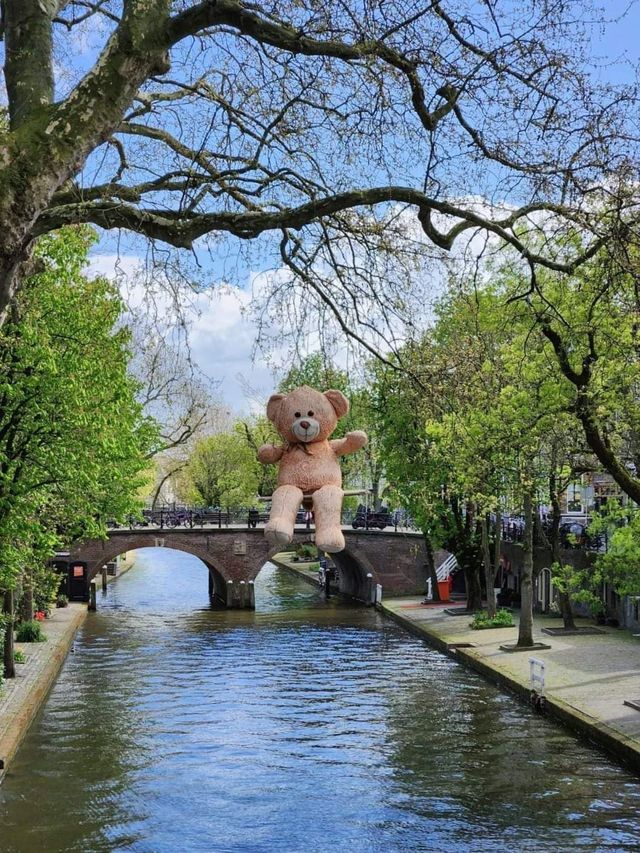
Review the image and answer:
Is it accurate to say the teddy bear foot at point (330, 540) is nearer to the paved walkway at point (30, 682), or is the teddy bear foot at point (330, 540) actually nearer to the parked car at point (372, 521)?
the paved walkway at point (30, 682)

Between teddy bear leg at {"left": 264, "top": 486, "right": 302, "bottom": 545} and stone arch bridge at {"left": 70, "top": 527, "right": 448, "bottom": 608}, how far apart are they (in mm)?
42805

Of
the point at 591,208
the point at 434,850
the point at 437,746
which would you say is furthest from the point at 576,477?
the point at 591,208

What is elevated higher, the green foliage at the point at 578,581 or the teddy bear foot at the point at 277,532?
the teddy bear foot at the point at 277,532

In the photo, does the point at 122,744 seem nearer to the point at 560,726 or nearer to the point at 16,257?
the point at 560,726

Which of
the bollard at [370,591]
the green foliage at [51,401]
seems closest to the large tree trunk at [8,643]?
the green foliage at [51,401]

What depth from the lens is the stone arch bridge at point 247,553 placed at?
160 feet

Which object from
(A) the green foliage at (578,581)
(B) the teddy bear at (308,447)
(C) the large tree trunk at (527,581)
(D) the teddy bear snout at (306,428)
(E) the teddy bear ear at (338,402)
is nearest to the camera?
(B) the teddy bear at (308,447)

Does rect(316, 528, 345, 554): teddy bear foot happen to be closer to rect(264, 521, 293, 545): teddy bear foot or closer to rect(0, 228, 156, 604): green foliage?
rect(264, 521, 293, 545): teddy bear foot

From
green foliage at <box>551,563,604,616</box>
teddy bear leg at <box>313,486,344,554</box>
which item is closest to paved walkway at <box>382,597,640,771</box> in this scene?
green foliage at <box>551,563,604,616</box>

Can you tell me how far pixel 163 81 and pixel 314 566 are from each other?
58.8 meters

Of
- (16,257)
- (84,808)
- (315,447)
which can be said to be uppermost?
(16,257)

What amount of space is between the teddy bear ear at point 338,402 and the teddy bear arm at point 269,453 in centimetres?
38

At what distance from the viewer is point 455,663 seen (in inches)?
1171

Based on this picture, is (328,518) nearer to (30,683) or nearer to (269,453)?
(269,453)
